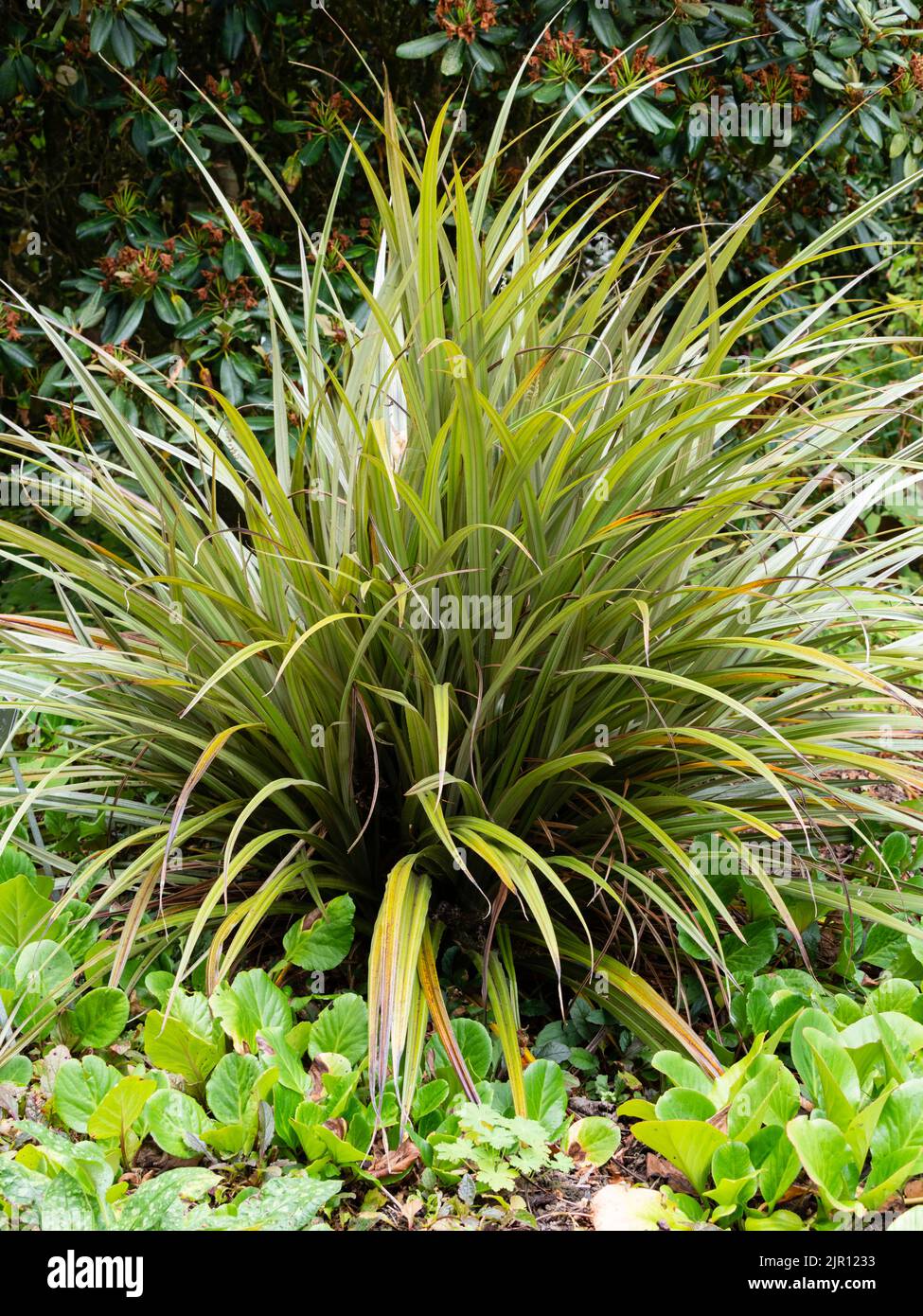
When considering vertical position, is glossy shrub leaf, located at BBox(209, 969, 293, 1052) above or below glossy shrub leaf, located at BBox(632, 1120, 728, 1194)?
above

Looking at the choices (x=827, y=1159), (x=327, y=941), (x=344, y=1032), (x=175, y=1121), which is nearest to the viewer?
(x=827, y=1159)

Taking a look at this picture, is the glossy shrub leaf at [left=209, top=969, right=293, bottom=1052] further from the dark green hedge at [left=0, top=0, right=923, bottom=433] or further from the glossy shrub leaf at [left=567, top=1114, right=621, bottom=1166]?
the dark green hedge at [left=0, top=0, right=923, bottom=433]

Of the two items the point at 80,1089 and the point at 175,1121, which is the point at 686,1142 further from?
the point at 80,1089

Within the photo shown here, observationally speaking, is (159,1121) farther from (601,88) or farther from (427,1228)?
(601,88)

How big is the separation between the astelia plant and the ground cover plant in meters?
Answer: 0.01

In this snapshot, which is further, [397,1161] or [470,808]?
[470,808]

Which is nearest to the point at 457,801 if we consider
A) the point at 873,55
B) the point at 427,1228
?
the point at 427,1228

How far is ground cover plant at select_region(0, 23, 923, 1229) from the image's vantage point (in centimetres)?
156

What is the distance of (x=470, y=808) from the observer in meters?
1.89

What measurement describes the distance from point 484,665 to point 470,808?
239 millimetres

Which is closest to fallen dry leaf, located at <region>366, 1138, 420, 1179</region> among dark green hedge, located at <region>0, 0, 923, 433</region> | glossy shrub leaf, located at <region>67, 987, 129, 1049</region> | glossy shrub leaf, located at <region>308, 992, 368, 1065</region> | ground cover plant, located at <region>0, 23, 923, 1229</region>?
ground cover plant, located at <region>0, 23, 923, 1229</region>

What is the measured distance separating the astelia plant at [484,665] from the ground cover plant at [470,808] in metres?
0.01

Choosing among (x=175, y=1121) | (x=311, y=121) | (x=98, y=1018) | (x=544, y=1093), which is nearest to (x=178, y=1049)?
(x=175, y=1121)
